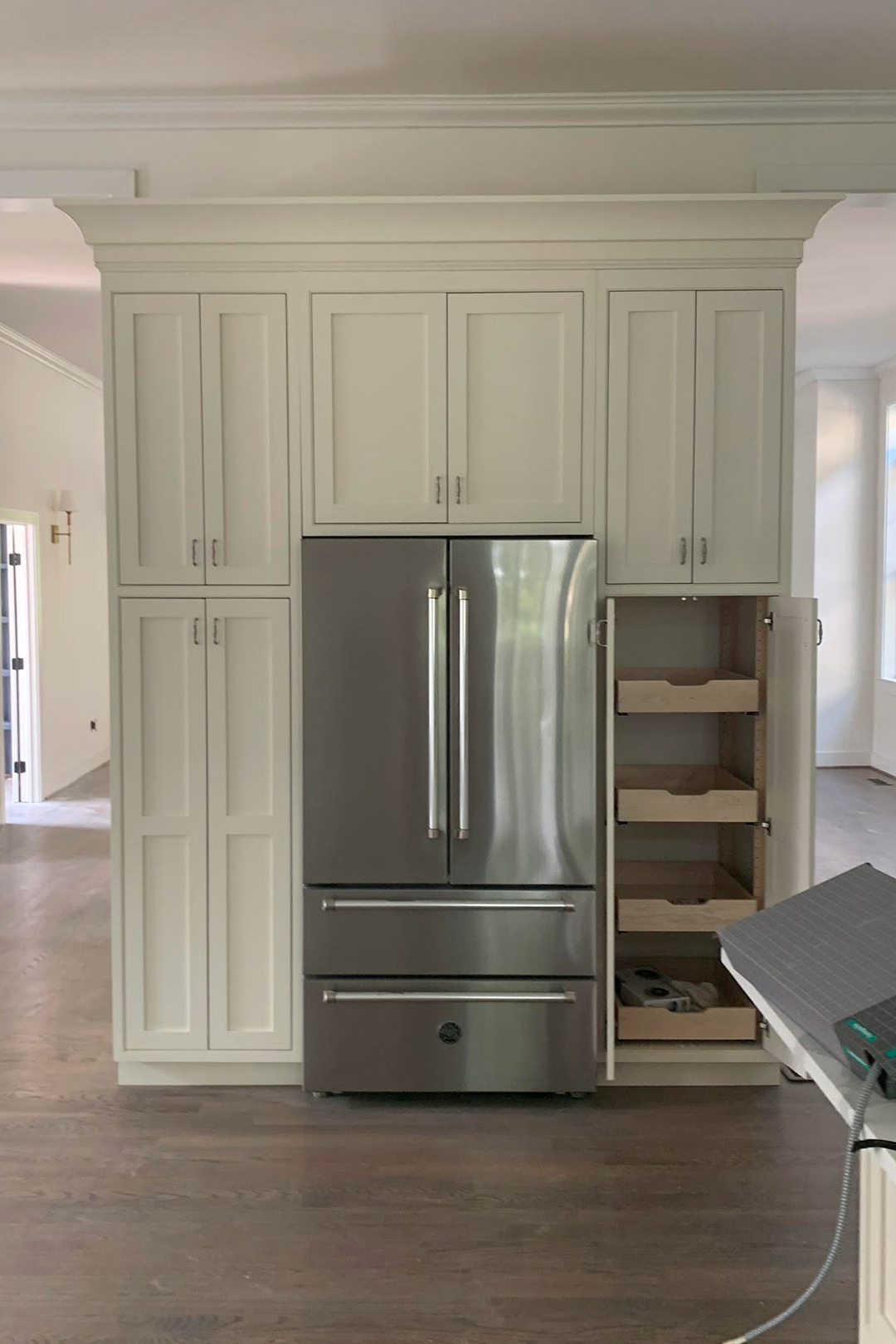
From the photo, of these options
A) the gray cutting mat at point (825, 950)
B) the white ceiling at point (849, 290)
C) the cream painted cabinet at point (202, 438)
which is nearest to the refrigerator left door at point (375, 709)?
the cream painted cabinet at point (202, 438)

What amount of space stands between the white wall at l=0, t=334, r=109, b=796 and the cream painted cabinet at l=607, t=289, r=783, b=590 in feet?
16.3

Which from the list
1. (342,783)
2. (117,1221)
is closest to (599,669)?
(342,783)

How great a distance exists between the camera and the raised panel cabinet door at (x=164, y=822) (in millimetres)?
3273

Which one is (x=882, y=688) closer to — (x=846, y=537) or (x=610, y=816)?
(x=846, y=537)

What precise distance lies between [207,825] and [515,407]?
4.92 ft

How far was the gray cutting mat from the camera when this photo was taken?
1.15m

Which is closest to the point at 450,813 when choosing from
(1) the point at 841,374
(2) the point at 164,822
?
(2) the point at 164,822

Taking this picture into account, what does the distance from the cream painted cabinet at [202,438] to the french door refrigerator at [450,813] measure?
23 centimetres

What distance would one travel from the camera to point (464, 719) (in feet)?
10.3

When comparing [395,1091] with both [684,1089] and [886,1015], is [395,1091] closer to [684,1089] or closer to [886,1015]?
[684,1089]

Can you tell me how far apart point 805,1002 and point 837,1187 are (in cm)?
195

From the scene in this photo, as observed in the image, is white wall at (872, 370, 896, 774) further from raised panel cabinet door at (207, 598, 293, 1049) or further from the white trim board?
the white trim board

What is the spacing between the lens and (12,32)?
3006mm

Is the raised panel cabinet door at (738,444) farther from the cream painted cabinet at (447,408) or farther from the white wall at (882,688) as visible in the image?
the white wall at (882,688)
